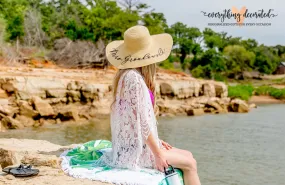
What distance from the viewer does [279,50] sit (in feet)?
227

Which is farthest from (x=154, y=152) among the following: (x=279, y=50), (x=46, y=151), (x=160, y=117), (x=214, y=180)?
(x=279, y=50)

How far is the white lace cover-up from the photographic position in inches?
143

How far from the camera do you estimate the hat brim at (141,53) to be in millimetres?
3717

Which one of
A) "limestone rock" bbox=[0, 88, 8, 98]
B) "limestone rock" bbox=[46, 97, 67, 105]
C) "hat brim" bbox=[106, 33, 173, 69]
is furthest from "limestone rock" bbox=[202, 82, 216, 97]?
"hat brim" bbox=[106, 33, 173, 69]

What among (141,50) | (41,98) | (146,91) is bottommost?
(41,98)

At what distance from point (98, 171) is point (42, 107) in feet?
40.0

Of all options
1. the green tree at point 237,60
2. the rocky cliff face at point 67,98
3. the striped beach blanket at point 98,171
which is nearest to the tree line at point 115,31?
the green tree at point 237,60

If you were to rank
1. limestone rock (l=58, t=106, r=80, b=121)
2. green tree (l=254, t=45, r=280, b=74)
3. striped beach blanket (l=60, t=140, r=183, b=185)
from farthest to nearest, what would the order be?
1. green tree (l=254, t=45, r=280, b=74)
2. limestone rock (l=58, t=106, r=80, b=121)
3. striped beach blanket (l=60, t=140, r=183, b=185)

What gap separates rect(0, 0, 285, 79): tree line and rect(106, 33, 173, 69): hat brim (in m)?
20.4

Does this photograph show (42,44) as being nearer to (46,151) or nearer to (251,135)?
(251,135)

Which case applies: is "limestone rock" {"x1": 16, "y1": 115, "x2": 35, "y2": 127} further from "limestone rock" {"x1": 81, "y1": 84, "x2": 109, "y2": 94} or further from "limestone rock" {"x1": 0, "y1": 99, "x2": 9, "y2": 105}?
"limestone rock" {"x1": 81, "y1": 84, "x2": 109, "y2": 94}

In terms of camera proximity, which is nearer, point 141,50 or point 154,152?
point 154,152

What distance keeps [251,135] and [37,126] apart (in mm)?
6878

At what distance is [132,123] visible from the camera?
3686 millimetres
